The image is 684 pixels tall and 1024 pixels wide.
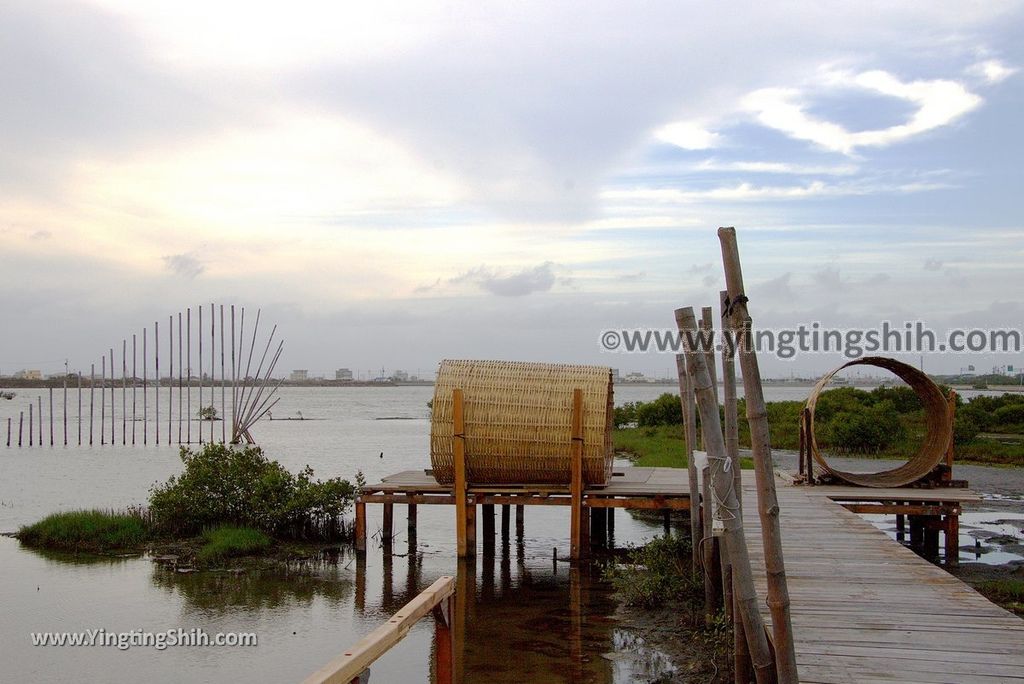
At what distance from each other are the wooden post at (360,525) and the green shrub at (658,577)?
3287mm

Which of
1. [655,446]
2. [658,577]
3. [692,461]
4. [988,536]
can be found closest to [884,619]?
[658,577]

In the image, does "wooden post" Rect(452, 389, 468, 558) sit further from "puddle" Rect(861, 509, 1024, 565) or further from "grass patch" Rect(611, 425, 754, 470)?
"grass patch" Rect(611, 425, 754, 470)

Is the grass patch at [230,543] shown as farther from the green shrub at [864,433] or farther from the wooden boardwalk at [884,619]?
the green shrub at [864,433]

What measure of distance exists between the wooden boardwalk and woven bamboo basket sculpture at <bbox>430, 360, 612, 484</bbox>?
10.5ft

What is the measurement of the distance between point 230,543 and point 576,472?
435 centimetres

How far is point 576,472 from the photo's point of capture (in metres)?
11.7

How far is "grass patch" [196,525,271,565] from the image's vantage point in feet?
39.7

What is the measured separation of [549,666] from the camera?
7910 mm

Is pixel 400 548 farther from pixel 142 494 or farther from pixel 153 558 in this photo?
pixel 142 494

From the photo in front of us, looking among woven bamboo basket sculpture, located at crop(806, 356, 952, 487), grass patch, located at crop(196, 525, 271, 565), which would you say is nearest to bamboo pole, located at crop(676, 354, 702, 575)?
woven bamboo basket sculpture, located at crop(806, 356, 952, 487)

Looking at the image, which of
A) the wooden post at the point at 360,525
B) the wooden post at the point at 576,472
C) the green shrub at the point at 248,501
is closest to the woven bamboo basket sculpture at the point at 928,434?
the wooden post at the point at 576,472

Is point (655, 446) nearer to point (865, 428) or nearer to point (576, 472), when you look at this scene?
point (865, 428)

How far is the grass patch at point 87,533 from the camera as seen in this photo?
12.9 metres

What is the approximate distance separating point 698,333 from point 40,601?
8.02m
